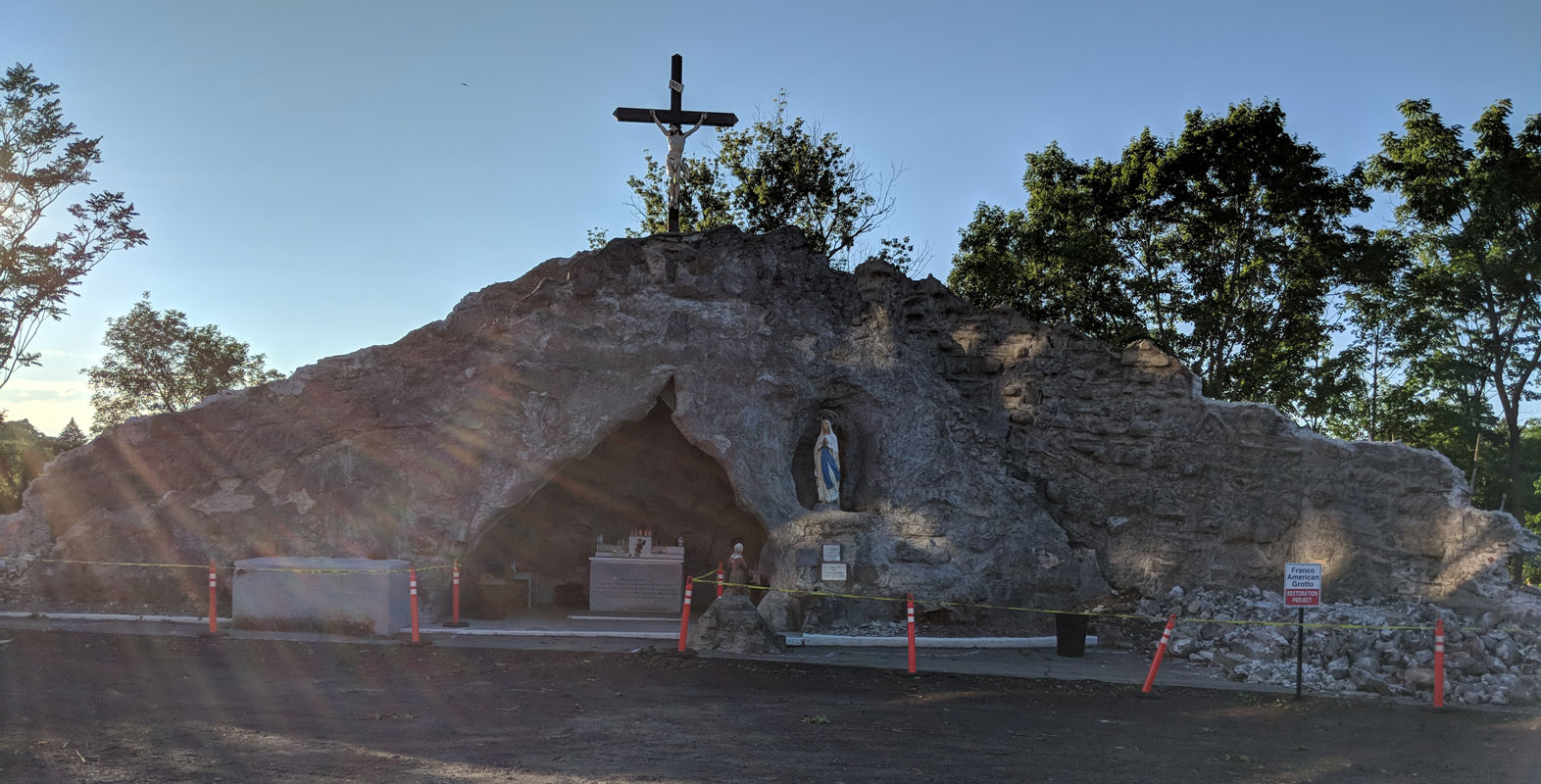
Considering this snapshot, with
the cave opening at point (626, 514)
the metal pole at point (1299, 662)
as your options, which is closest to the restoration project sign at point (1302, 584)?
the metal pole at point (1299, 662)

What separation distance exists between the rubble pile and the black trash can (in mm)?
1331

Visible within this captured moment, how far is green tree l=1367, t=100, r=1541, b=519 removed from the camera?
2844cm

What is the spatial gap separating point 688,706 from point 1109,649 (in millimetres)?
8197

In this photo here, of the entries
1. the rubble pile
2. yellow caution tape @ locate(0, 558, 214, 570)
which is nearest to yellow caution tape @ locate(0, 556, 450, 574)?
yellow caution tape @ locate(0, 558, 214, 570)

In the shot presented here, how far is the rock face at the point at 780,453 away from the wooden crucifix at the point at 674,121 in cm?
145

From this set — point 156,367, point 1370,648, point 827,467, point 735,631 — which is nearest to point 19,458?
point 156,367

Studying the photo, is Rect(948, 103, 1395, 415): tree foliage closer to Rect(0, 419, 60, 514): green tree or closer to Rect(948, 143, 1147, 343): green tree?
Rect(948, 143, 1147, 343): green tree

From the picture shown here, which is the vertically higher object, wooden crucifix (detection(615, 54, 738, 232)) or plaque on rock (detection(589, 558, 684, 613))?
wooden crucifix (detection(615, 54, 738, 232))

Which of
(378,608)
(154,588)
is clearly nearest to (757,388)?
(378,608)

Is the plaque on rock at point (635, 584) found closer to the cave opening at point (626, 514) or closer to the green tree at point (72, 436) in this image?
the cave opening at point (626, 514)

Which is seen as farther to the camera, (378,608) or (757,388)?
(757,388)

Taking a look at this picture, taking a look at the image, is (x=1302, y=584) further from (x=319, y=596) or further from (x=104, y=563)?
(x=104, y=563)

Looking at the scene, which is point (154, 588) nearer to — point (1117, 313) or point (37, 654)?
point (37, 654)

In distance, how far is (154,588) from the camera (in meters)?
19.5
